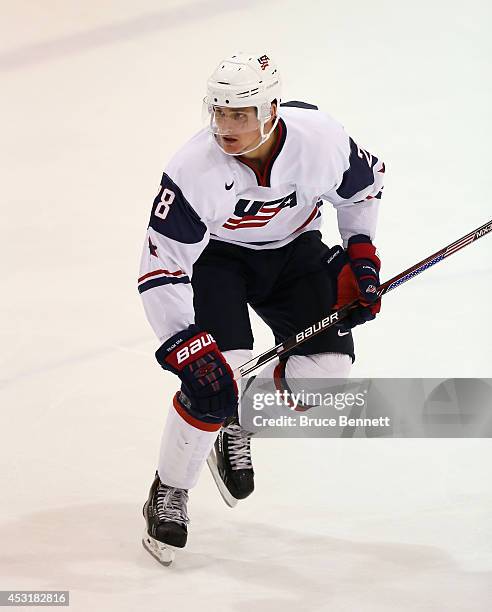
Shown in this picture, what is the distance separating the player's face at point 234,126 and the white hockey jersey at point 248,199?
6cm

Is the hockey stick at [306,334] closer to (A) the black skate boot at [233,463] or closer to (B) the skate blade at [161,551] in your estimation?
(A) the black skate boot at [233,463]

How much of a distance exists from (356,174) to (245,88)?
51 cm

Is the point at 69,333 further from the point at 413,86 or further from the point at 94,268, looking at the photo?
the point at 413,86

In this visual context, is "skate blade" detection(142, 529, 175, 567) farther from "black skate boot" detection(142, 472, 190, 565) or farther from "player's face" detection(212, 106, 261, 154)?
"player's face" detection(212, 106, 261, 154)

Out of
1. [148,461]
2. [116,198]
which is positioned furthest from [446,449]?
[116,198]

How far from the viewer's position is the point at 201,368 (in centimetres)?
275

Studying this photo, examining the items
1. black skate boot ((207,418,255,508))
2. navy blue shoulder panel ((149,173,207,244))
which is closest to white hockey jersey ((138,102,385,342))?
navy blue shoulder panel ((149,173,207,244))

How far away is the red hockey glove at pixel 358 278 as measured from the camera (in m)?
3.11

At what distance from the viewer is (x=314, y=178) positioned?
9.84ft


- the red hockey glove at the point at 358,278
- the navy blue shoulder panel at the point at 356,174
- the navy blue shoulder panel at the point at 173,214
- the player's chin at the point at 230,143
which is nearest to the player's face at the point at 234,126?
the player's chin at the point at 230,143

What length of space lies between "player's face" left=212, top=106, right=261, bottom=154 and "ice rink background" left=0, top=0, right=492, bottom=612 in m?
1.07

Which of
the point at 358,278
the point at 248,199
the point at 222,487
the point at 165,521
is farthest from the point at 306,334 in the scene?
the point at 165,521

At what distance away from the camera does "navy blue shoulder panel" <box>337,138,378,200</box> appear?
311cm

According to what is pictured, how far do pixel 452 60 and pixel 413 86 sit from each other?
0.30 m
